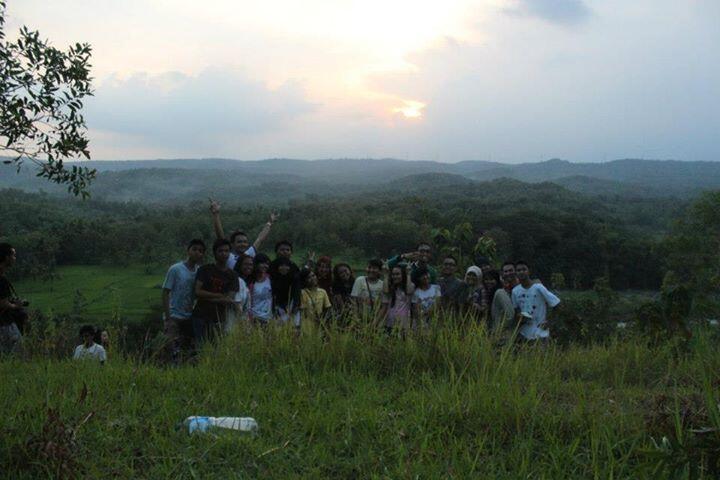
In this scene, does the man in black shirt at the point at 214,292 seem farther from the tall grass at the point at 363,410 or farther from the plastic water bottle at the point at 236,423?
the plastic water bottle at the point at 236,423

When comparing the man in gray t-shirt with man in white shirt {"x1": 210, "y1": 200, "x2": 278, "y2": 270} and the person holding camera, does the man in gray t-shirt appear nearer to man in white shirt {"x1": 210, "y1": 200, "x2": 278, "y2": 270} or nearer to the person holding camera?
man in white shirt {"x1": 210, "y1": 200, "x2": 278, "y2": 270}

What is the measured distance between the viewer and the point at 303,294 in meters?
7.36

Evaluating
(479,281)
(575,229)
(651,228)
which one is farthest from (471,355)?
(651,228)

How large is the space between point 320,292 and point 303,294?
8.0 inches

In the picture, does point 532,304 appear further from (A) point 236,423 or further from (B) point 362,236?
(B) point 362,236

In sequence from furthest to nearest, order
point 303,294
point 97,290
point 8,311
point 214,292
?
point 97,290, point 303,294, point 214,292, point 8,311

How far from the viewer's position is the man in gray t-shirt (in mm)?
7012

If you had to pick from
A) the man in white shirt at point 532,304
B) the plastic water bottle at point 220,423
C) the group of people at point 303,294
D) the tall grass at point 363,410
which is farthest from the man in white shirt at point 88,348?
the man in white shirt at point 532,304

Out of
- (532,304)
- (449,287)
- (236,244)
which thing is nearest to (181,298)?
(236,244)

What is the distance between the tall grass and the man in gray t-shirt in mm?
1093

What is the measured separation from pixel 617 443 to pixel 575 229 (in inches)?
2182

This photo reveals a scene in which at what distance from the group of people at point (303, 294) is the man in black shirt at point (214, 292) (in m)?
0.01

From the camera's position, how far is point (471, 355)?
5320 mm

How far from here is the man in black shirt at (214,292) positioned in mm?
6789
